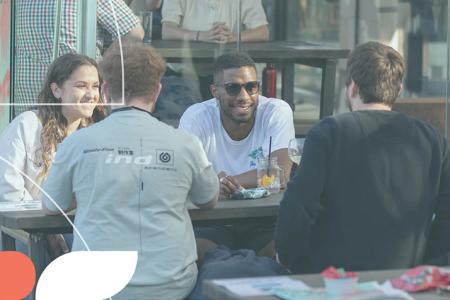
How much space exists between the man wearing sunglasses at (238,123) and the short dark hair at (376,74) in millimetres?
1242

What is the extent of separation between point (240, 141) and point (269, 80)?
188cm

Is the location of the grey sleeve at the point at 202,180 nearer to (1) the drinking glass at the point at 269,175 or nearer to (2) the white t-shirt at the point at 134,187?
(2) the white t-shirt at the point at 134,187

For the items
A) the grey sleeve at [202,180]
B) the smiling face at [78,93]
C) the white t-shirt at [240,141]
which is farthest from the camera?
the white t-shirt at [240,141]

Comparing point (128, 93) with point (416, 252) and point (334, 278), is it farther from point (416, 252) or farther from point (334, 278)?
point (334, 278)

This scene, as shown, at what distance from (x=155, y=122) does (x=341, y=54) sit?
3.53 metres

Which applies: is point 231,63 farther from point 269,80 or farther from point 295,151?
point 269,80

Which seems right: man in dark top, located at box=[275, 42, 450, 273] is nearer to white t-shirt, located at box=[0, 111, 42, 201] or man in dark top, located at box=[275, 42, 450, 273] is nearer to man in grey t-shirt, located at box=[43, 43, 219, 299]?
man in grey t-shirt, located at box=[43, 43, 219, 299]

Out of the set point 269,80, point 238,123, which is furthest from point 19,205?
point 269,80

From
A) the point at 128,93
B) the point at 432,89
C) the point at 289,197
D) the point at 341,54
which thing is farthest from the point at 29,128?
the point at 432,89

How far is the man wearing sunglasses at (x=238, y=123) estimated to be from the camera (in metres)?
5.07

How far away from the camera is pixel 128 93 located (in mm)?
3826

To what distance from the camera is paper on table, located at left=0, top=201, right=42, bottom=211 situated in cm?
415

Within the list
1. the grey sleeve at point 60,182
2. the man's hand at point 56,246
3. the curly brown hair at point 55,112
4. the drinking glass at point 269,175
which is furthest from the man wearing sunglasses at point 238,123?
the grey sleeve at point 60,182

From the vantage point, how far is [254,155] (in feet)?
16.2
